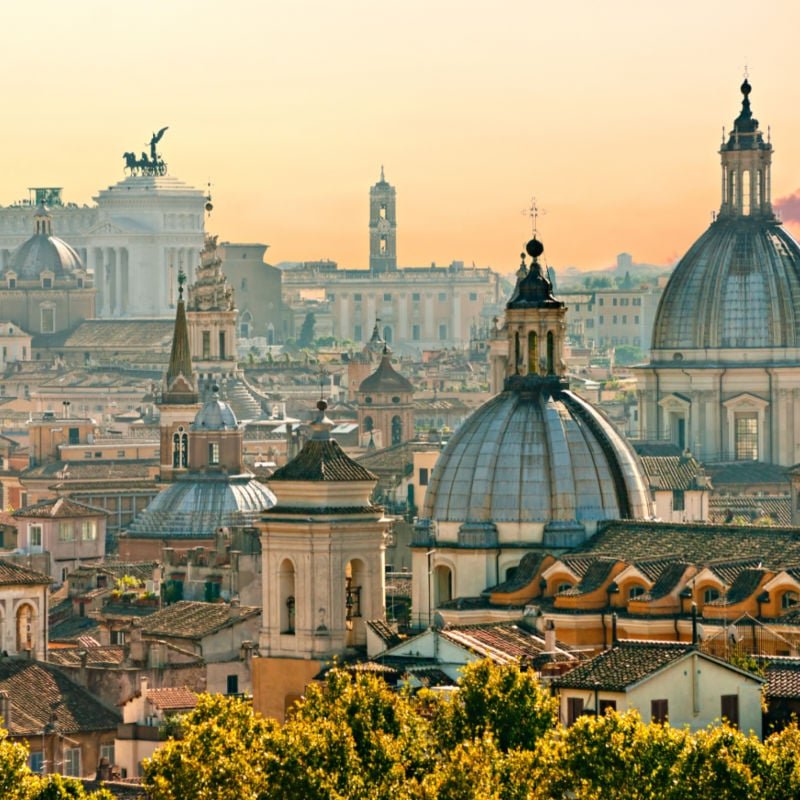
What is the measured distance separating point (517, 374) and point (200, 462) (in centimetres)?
5239

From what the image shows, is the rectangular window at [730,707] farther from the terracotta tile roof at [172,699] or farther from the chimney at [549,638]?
the terracotta tile roof at [172,699]

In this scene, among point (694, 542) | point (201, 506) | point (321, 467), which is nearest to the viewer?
point (321, 467)

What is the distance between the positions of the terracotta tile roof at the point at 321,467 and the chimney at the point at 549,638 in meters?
4.86

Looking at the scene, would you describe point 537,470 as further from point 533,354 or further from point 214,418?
point 214,418

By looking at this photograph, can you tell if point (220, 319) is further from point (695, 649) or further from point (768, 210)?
point (695, 649)

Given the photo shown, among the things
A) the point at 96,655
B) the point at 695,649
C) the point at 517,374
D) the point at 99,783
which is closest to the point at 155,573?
the point at 96,655

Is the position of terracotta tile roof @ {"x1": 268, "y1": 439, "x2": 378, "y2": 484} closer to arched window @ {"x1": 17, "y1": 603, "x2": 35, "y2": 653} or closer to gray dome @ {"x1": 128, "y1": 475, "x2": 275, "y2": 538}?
arched window @ {"x1": 17, "y1": 603, "x2": 35, "y2": 653}

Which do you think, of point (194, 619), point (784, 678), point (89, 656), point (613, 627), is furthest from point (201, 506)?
point (784, 678)

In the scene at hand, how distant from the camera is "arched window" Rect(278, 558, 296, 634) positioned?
83625mm

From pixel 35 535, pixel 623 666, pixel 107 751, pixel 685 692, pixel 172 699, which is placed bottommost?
pixel 107 751

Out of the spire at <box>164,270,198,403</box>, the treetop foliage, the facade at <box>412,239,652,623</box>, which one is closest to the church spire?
the spire at <box>164,270,198,403</box>

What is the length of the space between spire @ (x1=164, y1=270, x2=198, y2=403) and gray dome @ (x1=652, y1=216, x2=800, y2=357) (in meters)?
18.4

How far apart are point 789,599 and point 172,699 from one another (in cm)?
1163

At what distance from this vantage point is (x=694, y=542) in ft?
282
